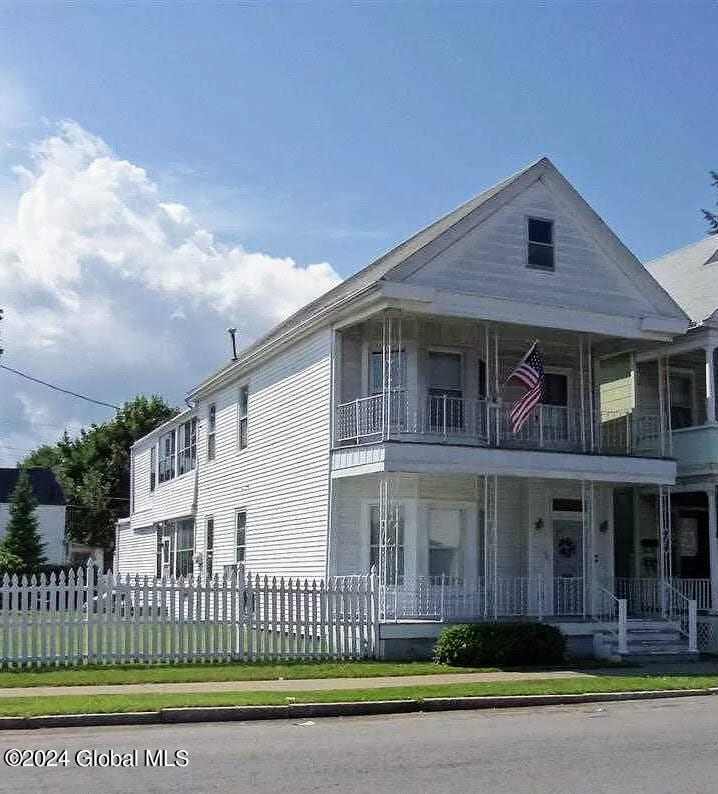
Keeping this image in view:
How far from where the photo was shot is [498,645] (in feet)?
63.9

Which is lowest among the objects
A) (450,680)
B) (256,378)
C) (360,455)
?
(450,680)

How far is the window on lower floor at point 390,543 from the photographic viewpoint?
2219 cm

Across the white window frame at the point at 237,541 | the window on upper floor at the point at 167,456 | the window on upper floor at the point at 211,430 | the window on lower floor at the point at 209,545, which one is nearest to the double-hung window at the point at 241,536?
the white window frame at the point at 237,541

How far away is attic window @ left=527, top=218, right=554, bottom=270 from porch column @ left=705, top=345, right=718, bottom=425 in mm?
3873

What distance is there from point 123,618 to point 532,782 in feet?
35.2

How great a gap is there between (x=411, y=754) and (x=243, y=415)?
1939 cm

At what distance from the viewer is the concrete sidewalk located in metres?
15.3

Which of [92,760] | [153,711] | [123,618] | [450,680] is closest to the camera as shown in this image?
[92,760]

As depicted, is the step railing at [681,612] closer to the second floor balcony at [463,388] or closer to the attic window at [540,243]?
the second floor balcony at [463,388]

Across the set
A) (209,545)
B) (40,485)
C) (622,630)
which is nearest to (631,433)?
(622,630)

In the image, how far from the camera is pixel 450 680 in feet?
56.7

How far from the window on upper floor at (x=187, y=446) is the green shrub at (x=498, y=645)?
15848 millimetres

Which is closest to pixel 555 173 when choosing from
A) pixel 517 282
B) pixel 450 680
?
pixel 517 282

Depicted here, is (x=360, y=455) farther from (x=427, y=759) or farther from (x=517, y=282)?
(x=427, y=759)
